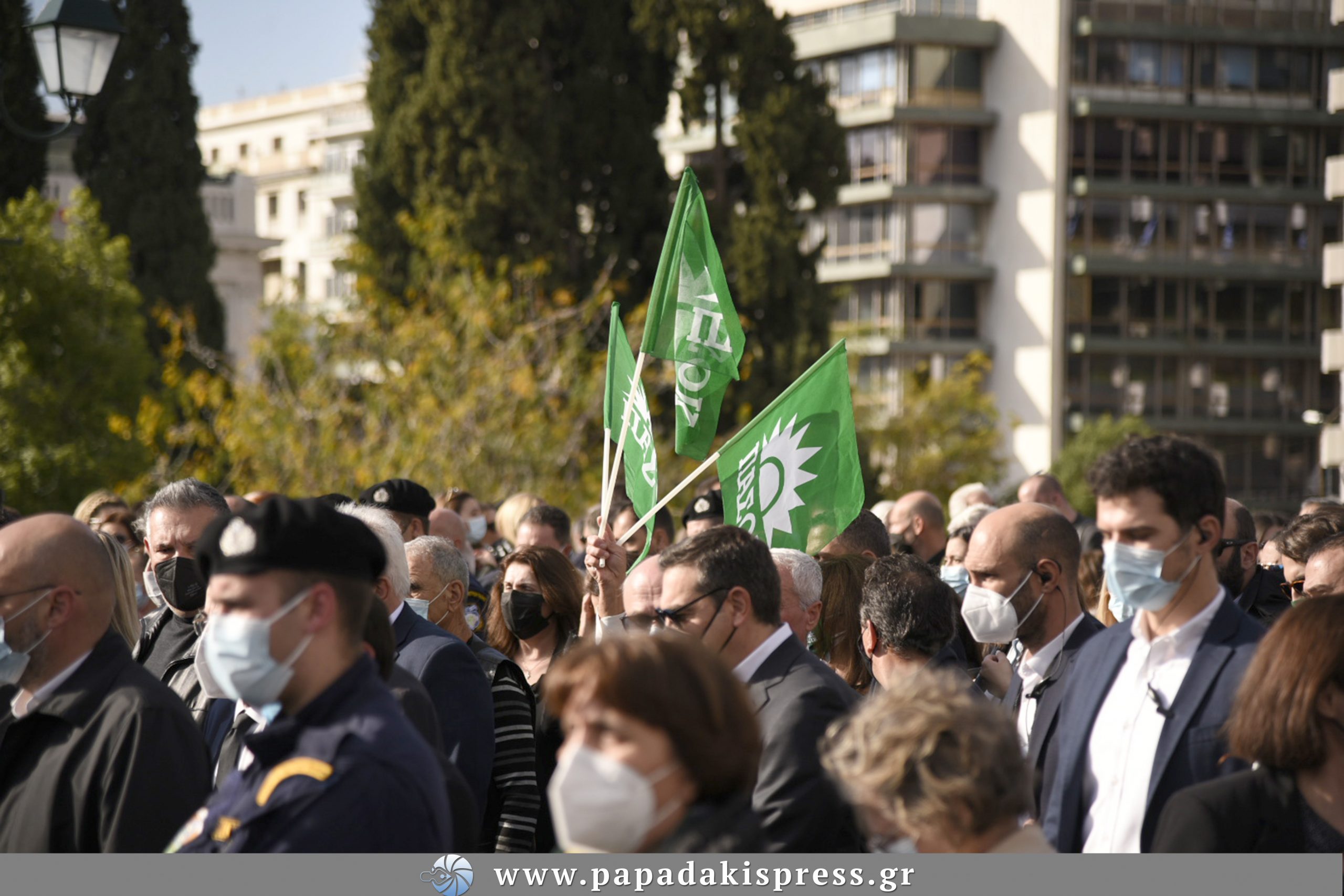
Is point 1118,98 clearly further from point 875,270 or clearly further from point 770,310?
point 770,310

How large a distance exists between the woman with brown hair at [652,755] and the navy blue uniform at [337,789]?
1.16ft

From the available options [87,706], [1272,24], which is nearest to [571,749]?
[87,706]

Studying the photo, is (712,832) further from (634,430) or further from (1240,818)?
(634,430)

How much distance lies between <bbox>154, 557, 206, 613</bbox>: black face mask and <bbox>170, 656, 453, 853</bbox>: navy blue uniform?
2.99 metres

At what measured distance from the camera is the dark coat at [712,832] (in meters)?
3.18

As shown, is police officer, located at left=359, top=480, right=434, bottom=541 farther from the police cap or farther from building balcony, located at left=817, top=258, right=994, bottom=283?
building balcony, located at left=817, top=258, right=994, bottom=283

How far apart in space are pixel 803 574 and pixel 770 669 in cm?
130

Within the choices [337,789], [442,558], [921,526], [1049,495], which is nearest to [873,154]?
[1049,495]

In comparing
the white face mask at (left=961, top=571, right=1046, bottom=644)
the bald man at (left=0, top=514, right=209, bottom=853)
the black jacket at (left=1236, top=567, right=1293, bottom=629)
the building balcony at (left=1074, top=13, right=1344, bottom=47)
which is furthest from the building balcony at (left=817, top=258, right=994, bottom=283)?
the bald man at (left=0, top=514, right=209, bottom=853)

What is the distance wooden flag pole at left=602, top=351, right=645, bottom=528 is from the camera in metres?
6.59

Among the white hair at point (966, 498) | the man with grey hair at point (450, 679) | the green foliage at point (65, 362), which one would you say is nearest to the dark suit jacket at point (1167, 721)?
the man with grey hair at point (450, 679)

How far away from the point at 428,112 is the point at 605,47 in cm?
378

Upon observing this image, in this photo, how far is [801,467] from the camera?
745cm

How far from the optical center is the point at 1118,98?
204 ft
